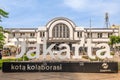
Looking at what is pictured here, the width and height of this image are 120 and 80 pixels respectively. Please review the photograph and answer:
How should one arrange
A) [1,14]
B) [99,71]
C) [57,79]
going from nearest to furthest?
[57,79]
[99,71]
[1,14]

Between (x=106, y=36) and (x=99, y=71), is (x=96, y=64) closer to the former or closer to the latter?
(x=99, y=71)

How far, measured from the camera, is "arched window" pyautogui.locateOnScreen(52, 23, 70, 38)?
69875 millimetres

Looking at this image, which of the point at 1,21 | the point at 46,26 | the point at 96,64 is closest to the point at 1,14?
the point at 1,21

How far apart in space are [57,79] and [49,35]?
54.2 metres

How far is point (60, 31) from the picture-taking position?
70125 millimetres

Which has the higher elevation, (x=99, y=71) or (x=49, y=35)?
(x=49, y=35)

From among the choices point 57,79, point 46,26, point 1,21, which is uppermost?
point 46,26

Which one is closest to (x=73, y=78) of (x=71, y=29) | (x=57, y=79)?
(x=57, y=79)

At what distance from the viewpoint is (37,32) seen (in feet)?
232

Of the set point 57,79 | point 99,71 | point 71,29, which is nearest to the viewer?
point 57,79

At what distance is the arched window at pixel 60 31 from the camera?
69.9 metres

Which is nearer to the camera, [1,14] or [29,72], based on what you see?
[29,72]

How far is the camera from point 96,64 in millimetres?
19531

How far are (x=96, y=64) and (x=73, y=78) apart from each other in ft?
12.1
